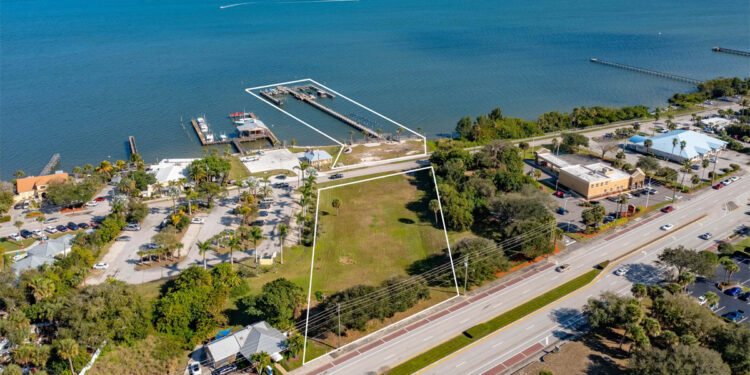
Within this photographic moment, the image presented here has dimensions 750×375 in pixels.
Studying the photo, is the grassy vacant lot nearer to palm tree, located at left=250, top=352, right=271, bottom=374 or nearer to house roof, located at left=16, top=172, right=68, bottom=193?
palm tree, located at left=250, top=352, right=271, bottom=374

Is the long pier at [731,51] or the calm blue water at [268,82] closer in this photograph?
the calm blue water at [268,82]

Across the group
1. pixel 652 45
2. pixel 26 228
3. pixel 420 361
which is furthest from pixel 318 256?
pixel 652 45

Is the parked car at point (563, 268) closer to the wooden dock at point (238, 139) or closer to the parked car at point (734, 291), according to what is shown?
the parked car at point (734, 291)

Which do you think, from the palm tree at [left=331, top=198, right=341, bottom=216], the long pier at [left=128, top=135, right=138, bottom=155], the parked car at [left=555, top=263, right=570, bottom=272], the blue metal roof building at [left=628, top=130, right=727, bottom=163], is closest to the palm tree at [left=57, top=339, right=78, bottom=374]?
the palm tree at [left=331, top=198, right=341, bottom=216]

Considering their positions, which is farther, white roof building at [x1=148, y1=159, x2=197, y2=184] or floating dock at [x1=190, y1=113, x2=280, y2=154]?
floating dock at [x1=190, y1=113, x2=280, y2=154]

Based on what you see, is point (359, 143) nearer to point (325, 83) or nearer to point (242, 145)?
point (242, 145)

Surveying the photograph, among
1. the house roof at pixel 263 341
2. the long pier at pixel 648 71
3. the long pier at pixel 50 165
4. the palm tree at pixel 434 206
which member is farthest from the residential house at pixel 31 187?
the long pier at pixel 648 71
